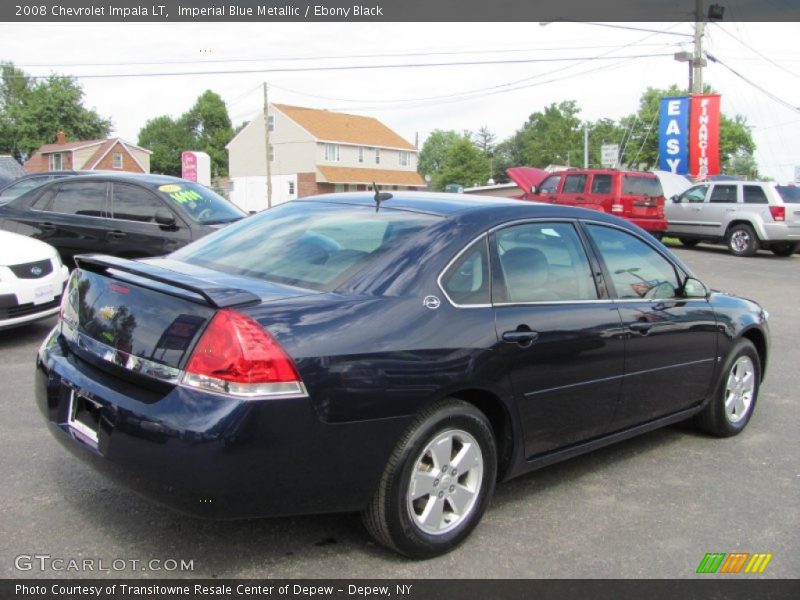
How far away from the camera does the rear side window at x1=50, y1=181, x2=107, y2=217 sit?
8930mm

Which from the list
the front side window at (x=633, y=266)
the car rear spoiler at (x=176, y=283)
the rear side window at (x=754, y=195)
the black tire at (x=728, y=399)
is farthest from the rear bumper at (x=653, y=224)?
the car rear spoiler at (x=176, y=283)

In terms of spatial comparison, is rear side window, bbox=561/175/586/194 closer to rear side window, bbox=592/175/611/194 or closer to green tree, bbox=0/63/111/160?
rear side window, bbox=592/175/611/194

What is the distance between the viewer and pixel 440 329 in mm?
3217

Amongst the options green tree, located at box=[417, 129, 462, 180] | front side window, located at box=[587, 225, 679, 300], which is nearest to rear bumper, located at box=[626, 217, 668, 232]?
front side window, located at box=[587, 225, 679, 300]

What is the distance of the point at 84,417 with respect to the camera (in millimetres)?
3133

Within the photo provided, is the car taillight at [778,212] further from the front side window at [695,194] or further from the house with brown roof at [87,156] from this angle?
the house with brown roof at [87,156]

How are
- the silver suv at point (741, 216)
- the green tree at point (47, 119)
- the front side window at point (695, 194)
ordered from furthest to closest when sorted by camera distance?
the green tree at point (47, 119) < the front side window at point (695, 194) < the silver suv at point (741, 216)

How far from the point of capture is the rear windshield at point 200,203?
8758 mm

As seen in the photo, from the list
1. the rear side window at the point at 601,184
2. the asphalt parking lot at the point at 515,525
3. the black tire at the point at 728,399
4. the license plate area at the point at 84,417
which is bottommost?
the asphalt parking lot at the point at 515,525

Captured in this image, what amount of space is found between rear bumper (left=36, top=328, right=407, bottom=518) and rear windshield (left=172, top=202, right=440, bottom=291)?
2.24 ft

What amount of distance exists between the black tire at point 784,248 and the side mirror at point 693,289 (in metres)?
16.0

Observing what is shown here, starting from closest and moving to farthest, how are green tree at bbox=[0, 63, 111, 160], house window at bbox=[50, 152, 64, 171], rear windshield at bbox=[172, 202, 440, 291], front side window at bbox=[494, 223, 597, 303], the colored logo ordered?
the colored logo → rear windshield at bbox=[172, 202, 440, 291] → front side window at bbox=[494, 223, 597, 303] → house window at bbox=[50, 152, 64, 171] → green tree at bbox=[0, 63, 111, 160]

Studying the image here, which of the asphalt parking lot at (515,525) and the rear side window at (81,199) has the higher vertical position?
the rear side window at (81,199)

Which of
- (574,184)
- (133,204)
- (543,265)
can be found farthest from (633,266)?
(574,184)
